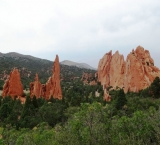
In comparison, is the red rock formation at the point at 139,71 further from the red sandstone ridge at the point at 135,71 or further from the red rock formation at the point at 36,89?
the red rock formation at the point at 36,89

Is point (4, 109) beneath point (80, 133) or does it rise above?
beneath

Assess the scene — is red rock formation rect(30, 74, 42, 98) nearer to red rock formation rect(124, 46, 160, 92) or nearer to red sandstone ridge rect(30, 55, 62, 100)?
red sandstone ridge rect(30, 55, 62, 100)

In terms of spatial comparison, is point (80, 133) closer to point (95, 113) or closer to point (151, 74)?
point (95, 113)

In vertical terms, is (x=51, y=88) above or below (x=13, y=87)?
above

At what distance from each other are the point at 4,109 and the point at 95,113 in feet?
93.7

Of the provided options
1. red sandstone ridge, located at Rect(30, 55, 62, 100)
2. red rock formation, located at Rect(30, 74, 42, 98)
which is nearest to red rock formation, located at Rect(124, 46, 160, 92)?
red sandstone ridge, located at Rect(30, 55, 62, 100)

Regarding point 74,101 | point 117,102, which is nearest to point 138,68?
point 74,101

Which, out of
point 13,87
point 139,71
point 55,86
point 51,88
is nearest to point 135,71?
point 139,71

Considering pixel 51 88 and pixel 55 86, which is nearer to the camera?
pixel 55 86

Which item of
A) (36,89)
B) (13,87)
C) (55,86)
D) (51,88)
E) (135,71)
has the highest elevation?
(135,71)

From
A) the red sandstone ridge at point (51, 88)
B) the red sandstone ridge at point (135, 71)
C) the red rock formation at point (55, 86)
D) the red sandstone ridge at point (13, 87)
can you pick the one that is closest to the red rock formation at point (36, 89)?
the red sandstone ridge at point (51, 88)

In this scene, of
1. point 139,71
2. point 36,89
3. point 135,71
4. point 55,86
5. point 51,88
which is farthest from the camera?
point 135,71

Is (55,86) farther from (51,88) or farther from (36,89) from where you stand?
(36,89)

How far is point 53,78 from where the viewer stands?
55.0 meters
